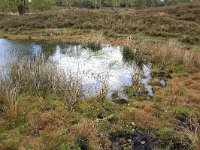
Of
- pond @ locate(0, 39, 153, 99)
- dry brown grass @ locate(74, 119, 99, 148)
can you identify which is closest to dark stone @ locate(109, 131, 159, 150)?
dry brown grass @ locate(74, 119, 99, 148)

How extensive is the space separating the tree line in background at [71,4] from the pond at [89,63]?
23808mm

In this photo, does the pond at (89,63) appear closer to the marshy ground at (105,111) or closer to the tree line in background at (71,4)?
the marshy ground at (105,111)

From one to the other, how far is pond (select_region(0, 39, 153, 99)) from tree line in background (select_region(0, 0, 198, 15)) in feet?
78.1

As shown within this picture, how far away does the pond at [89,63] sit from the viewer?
47.5 ft

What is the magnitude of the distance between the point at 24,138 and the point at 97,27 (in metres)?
25.7

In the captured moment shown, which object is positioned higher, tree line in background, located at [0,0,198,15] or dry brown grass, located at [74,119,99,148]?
tree line in background, located at [0,0,198,15]

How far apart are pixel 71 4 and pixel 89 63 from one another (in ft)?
171

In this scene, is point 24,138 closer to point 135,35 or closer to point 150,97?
point 150,97

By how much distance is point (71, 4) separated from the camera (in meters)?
67.8

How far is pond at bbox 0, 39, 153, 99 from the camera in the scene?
1448 cm

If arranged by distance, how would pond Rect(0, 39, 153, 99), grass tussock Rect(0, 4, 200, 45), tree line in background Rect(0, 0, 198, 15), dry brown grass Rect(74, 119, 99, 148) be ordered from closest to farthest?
dry brown grass Rect(74, 119, 99, 148) < pond Rect(0, 39, 153, 99) < grass tussock Rect(0, 4, 200, 45) < tree line in background Rect(0, 0, 198, 15)

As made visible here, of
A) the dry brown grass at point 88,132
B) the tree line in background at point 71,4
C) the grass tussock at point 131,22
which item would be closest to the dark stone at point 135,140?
the dry brown grass at point 88,132

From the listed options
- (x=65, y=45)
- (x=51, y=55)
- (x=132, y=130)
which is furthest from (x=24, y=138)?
(x=65, y=45)

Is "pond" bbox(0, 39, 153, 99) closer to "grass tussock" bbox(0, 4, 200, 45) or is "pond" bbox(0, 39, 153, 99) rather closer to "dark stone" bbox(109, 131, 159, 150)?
"dark stone" bbox(109, 131, 159, 150)
